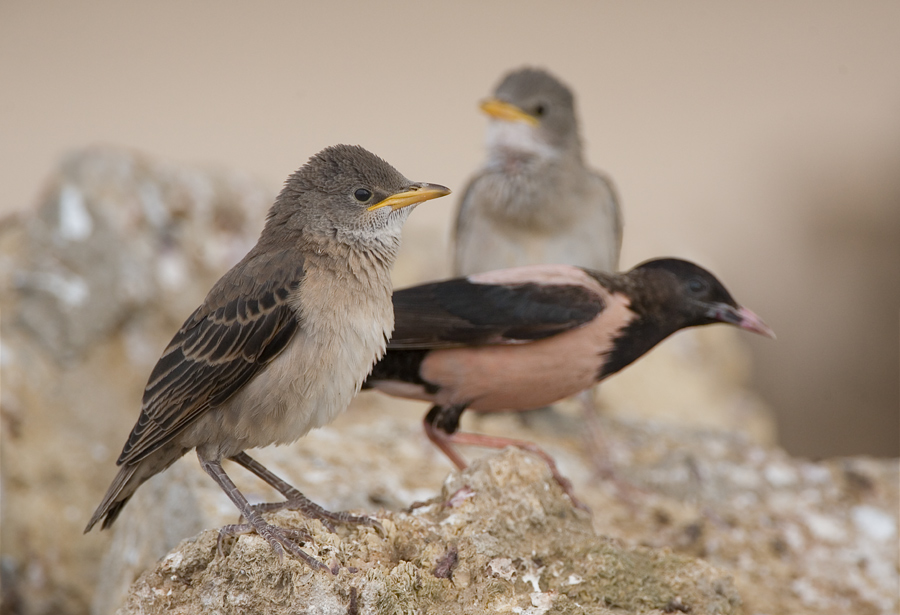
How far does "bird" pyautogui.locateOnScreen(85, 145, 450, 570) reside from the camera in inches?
148

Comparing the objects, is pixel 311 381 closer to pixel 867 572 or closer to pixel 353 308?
pixel 353 308

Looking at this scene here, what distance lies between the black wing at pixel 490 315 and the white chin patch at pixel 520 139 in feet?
8.10

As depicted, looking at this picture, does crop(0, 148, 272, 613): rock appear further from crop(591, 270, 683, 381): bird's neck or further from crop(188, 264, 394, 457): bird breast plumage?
crop(591, 270, 683, 381): bird's neck

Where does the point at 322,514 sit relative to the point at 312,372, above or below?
below

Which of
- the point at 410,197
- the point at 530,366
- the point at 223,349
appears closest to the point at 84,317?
the point at 223,349

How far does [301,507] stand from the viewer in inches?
155

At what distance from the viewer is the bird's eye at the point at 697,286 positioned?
5.03 metres

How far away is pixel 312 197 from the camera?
4.08m

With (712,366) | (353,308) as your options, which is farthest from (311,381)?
(712,366)

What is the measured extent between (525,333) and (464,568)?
58.5 inches

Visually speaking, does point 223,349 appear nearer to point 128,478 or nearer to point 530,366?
point 128,478

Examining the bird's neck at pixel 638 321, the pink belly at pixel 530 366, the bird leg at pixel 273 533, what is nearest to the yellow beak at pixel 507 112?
the bird's neck at pixel 638 321

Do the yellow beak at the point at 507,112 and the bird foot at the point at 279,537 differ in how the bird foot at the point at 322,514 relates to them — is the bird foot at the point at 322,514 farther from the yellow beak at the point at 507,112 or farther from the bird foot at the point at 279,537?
the yellow beak at the point at 507,112

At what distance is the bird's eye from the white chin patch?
8.05 feet
